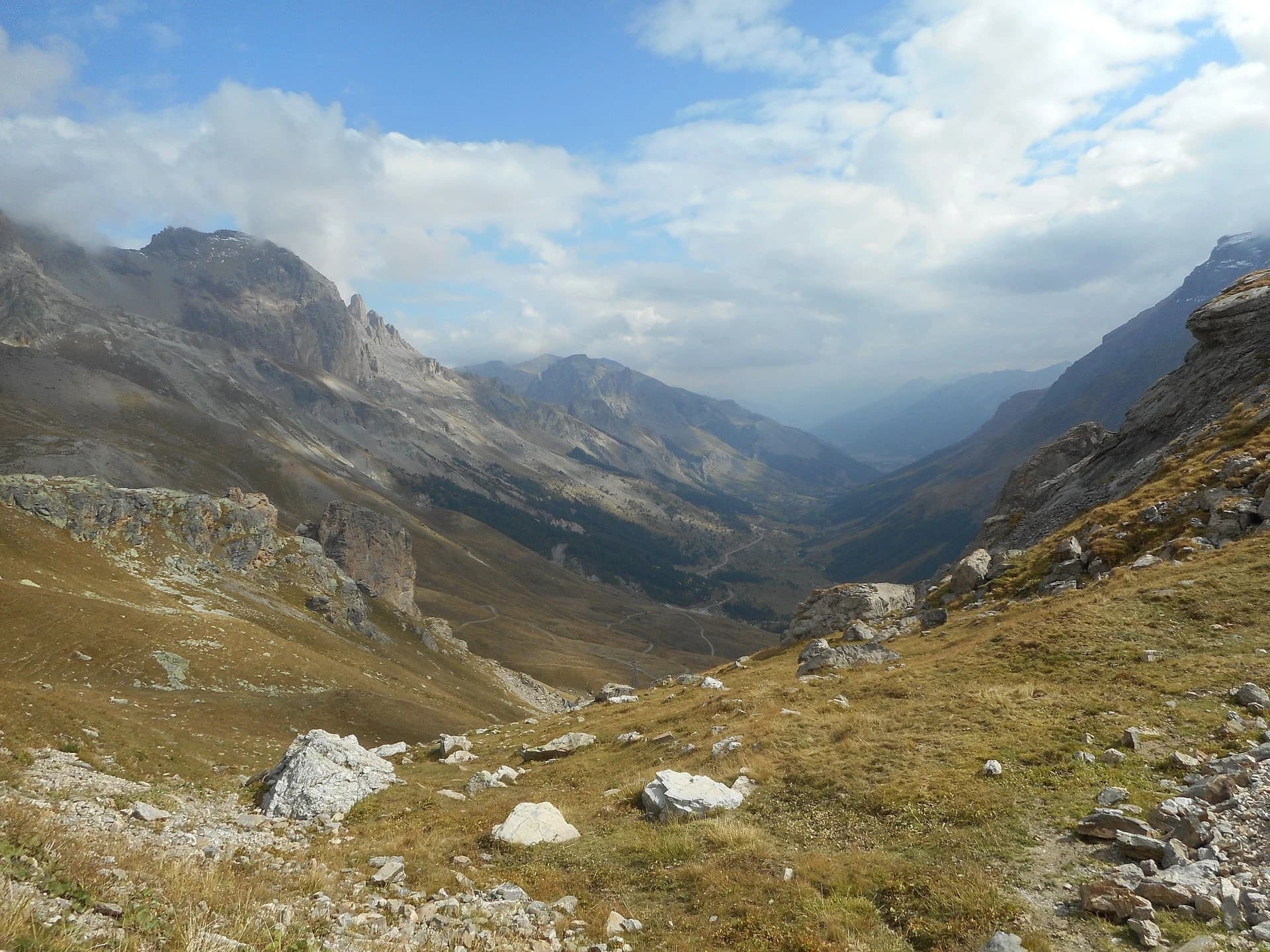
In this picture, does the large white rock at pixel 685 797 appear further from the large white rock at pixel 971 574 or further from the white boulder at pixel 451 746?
the large white rock at pixel 971 574

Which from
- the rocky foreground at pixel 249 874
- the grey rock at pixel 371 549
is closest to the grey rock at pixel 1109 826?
the rocky foreground at pixel 249 874

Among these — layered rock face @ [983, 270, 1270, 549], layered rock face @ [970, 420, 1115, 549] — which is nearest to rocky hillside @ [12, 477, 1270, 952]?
layered rock face @ [983, 270, 1270, 549]

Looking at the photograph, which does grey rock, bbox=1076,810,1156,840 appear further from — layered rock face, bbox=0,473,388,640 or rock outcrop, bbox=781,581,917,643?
layered rock face, bbox=0,473,388,640

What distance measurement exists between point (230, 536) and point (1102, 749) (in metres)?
118

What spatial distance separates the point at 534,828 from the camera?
735 inches

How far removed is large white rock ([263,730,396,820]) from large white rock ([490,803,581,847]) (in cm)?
852

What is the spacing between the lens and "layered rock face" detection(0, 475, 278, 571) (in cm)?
8400

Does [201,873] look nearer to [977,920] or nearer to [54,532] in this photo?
[977,920]

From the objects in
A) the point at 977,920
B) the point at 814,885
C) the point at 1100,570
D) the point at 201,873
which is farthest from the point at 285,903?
the point at 1100,570

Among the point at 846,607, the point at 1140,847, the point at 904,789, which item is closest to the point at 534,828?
the point at 904,789

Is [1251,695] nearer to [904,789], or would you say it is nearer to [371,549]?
[904,789]

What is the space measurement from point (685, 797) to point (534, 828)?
4640mm

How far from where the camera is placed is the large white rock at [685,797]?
18.6 metres

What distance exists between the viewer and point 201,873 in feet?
42.1
